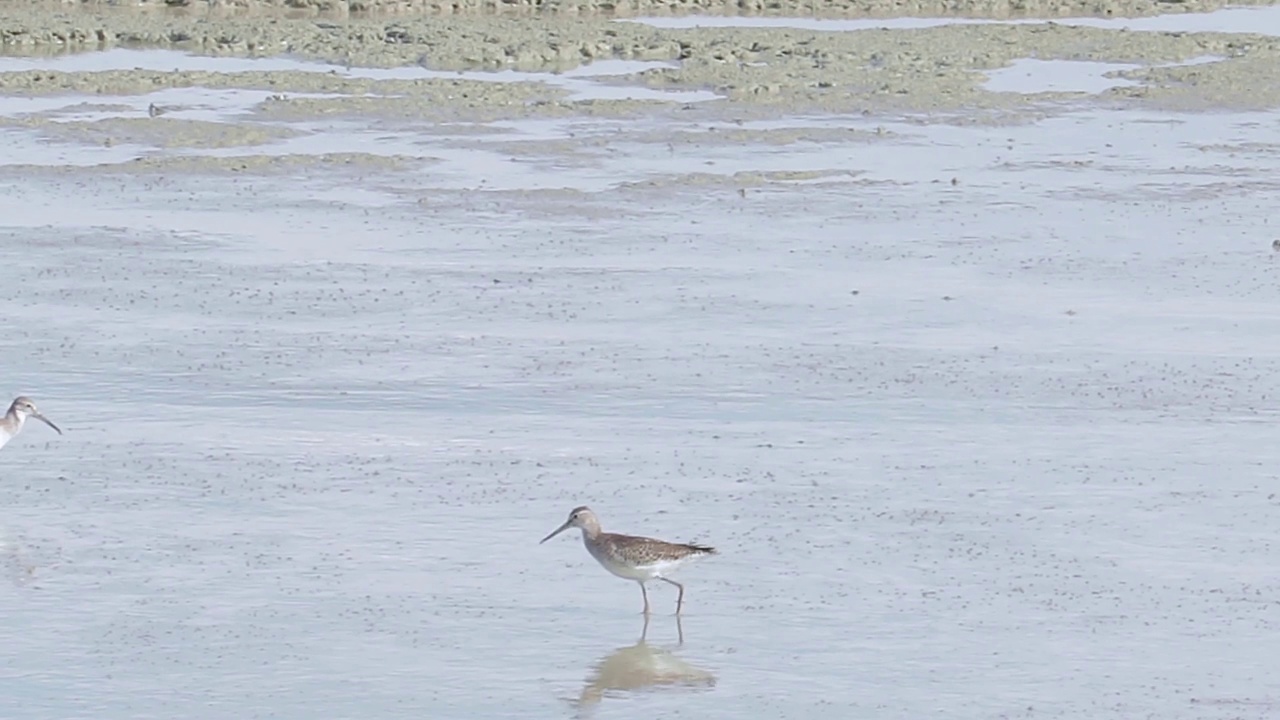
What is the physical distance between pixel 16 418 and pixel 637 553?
401cm

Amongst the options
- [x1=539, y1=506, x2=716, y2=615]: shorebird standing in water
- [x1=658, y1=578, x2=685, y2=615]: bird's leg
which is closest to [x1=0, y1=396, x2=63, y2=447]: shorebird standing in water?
[x1=539, y1=506, x2=716, y2=615]: shorebird standing in water

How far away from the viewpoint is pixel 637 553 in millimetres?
9891

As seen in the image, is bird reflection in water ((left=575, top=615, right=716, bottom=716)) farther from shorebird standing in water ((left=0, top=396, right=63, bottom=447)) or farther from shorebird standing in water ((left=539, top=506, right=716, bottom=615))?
shorebird standing in water ((left=0, top=396, right=63, bottom=447))

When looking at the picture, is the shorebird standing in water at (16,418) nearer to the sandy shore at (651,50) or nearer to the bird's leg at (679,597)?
the bird's leg at (679,597)

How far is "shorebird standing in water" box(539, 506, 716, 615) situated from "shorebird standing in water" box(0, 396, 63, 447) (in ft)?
11.6

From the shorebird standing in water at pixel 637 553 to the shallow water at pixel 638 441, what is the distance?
222 mm

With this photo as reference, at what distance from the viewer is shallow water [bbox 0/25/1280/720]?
30.7ft

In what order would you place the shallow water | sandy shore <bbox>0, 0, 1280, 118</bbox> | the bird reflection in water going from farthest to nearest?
sandy shore <bbox>0, 0, 1280, 118</bbox> → the shallow water → the bird reflection in water

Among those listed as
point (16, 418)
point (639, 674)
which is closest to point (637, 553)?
point (639, 674)

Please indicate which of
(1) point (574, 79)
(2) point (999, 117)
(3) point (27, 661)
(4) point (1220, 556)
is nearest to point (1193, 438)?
(4) point (1220, 556)

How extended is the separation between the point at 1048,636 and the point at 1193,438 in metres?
3.48

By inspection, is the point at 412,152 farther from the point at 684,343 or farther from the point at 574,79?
the point at 684,343

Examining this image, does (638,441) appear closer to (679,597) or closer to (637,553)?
(679,597)

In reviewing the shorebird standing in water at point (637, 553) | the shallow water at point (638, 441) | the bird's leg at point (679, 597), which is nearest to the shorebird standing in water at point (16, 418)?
the shallow water at point (638, 441)
